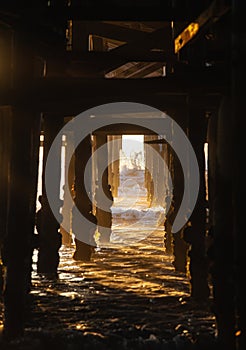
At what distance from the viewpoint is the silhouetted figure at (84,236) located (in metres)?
7.72

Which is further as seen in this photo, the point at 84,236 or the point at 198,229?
the point at 84,236

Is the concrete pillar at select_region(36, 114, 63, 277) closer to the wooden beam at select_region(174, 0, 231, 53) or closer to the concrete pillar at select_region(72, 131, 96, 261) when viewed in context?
the concrete pillar at select_region(72, 131, 96, 261)

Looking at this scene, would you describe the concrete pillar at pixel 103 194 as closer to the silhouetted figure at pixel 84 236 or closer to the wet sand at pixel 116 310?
the silhouetted figure at pixel 84 236

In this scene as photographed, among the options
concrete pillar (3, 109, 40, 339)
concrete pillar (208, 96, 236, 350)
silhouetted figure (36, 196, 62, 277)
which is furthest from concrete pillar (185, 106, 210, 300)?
silhouetted figure (36, 196, 62, 277)

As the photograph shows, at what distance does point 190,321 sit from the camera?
14.6 ft

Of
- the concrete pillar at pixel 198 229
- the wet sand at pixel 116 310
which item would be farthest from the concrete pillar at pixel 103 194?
the concrete pillar at pixel 198 229

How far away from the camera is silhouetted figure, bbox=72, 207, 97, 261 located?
7.72m

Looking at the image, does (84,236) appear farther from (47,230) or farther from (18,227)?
(18,227)

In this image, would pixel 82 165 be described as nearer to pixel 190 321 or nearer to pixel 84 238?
pixel 84 238

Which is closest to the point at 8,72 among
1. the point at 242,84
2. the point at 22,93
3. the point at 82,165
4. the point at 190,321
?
the point at 22,93

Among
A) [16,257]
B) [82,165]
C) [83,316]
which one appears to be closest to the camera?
[16,257]

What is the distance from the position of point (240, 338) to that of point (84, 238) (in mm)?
5292

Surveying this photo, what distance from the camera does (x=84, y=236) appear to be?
7887 mm

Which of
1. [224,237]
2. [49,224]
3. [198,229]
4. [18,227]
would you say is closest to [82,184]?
[49,224]
